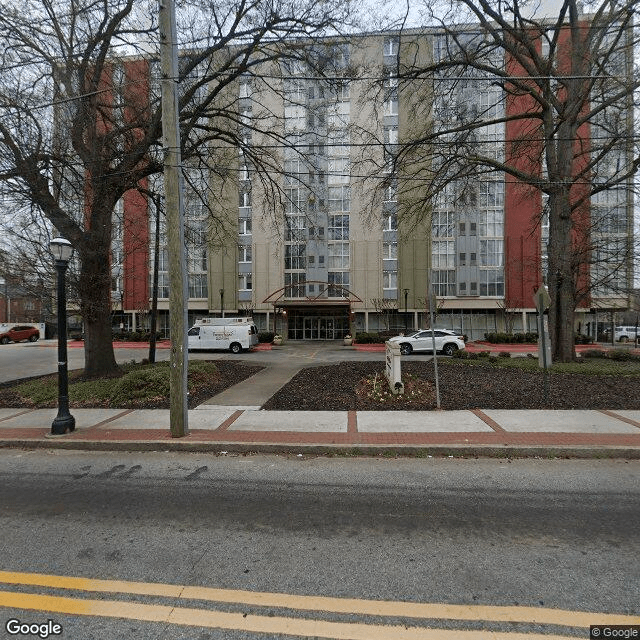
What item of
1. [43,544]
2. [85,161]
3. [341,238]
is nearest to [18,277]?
[85,161]

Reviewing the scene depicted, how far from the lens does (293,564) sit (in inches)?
112

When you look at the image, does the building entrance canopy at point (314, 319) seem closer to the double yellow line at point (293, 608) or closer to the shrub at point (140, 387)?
the shrub at point (140, 387)

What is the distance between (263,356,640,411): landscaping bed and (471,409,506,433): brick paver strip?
1.33ft

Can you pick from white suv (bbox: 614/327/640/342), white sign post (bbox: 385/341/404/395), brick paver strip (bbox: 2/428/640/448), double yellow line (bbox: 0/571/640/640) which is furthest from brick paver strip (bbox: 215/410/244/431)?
white suv (bbox: 614/327/640/342)

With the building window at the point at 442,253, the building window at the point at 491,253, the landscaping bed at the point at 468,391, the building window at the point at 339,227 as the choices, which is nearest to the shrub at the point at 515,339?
the building window at the point at 491,253

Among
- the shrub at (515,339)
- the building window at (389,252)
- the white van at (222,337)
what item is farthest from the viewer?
the building window at (389,252)

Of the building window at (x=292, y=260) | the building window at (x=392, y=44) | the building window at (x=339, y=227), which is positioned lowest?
the building window at (x=292, y=260)

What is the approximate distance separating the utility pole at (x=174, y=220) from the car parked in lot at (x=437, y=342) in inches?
700

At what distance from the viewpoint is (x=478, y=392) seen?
8.94 metres

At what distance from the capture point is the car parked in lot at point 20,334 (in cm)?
3462

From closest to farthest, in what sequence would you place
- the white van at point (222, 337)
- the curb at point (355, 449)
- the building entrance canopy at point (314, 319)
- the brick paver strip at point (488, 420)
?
1. the curb at point (355, 449)
2. the brick paver strip at point (488, 420)
3. the white van at point (222, 337)
4. the building entrance canopy at point (314, 319)

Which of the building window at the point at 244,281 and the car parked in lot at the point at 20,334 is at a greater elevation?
the building window at the point at 244,281

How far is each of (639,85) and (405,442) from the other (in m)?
13.2

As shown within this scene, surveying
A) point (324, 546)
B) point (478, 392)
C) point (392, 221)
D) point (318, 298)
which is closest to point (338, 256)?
point (318, 298)
